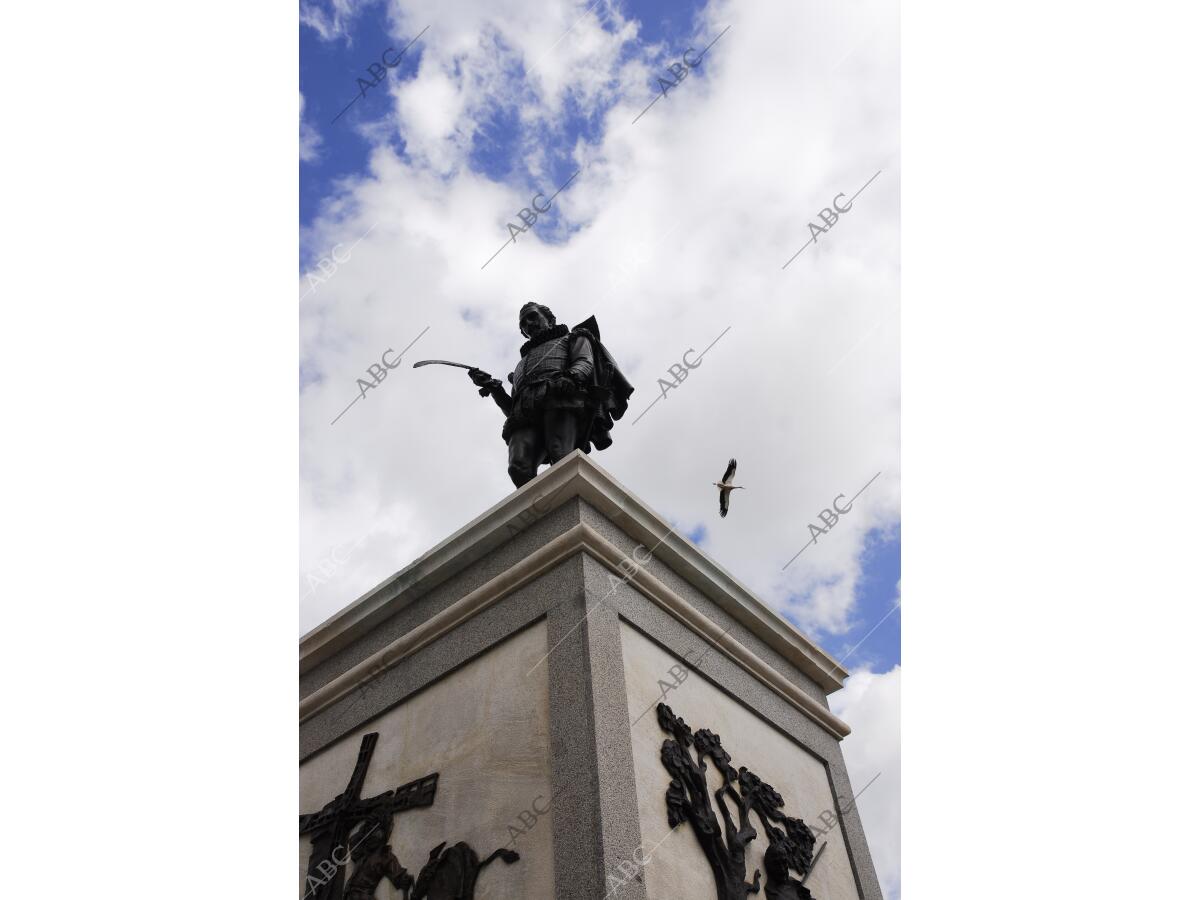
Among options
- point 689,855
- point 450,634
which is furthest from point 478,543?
point 689,855

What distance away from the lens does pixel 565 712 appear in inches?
179

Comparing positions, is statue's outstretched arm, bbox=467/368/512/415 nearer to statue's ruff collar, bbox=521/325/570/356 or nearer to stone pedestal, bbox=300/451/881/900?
statue's ruff collar, bbox=521/325/570/356

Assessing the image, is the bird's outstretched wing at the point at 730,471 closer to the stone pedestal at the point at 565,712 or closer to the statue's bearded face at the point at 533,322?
the stone pedestal at the point at 565,712

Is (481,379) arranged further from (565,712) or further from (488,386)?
(565,712)

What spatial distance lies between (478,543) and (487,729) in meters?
1.20

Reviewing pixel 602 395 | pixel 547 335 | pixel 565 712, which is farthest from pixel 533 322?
pixel 565 712

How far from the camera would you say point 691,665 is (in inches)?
216

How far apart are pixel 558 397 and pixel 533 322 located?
1026 mm

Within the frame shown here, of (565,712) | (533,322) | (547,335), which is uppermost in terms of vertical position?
(533,322)

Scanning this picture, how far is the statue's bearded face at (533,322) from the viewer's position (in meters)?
7.53

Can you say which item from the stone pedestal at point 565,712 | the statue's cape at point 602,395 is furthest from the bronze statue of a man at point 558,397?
the stone pedestal at point 565,712

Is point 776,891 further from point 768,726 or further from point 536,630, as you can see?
point 536,630

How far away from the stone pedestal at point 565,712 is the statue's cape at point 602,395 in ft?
4.29

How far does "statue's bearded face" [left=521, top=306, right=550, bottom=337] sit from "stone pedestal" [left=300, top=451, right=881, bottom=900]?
2144mm
